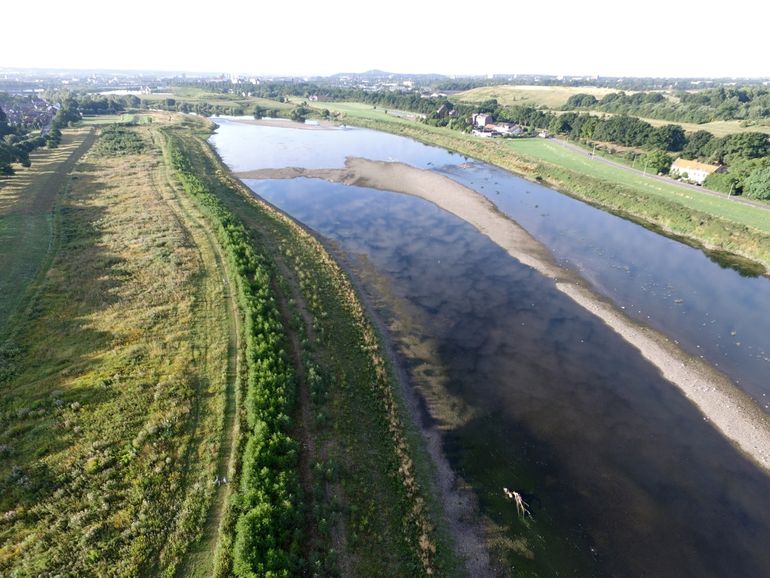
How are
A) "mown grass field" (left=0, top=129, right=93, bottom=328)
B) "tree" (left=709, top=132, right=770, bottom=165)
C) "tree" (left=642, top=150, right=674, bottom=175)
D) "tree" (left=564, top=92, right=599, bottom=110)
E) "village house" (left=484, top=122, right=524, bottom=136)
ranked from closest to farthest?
1. "mown grass field" (left=0, top=129, right=93, bottom=328)
2. "tree" (left=709, top=132, right=770, bottom=165)
3. "tree" (left=642, top=150, right=674, bottom=175)
4. "village house" (left=484, top=122, right=524, bottom=136)
5. "tree" (left=564, top=92, right=599, bottom=110)

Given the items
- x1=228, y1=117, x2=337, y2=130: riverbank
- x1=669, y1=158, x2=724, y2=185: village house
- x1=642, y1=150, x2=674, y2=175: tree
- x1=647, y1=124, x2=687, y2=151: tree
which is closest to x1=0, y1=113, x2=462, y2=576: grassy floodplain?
x1=669, y1=158, x2=724, y2=185: village house

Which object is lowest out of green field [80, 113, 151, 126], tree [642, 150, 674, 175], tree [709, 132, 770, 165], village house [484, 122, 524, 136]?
tree [642, 150, 674, 175]

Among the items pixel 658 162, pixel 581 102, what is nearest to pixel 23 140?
pixel 658 162

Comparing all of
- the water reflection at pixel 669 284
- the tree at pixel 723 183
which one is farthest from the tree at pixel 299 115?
the tree at pixel 723 183

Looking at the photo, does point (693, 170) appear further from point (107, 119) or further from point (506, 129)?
point (107, 119)

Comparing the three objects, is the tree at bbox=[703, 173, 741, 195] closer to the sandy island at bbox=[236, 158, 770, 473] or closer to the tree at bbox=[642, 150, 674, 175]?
the tree at bbox=[642, 150, 674, 175]

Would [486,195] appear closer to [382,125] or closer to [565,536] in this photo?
[565,536]

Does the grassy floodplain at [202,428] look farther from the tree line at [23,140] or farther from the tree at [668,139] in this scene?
the tree at [668,139]
